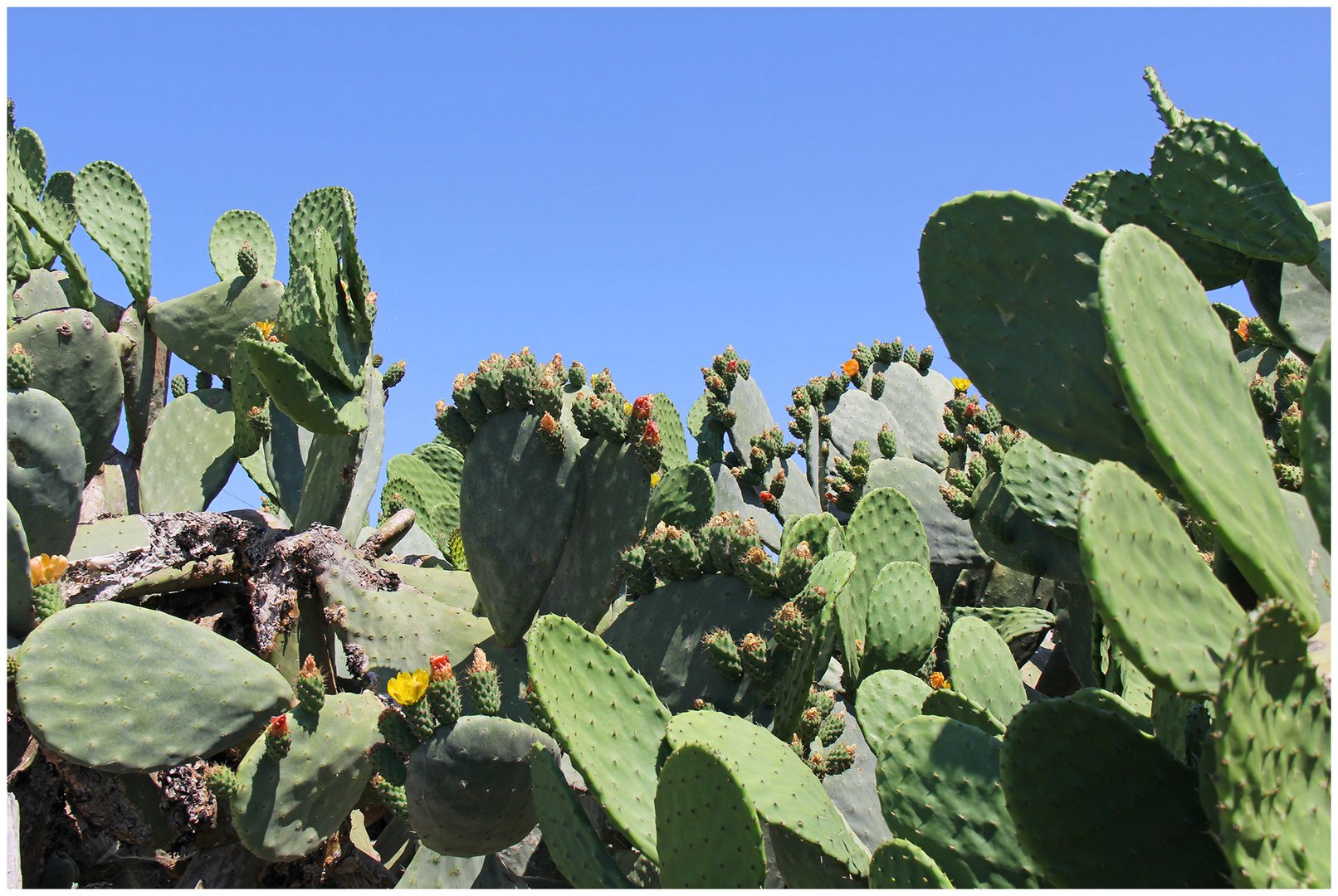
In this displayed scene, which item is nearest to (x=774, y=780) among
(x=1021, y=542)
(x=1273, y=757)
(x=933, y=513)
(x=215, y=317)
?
(x=1273, y=757)

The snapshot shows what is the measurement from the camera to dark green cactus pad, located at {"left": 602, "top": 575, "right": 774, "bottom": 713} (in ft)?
8.36

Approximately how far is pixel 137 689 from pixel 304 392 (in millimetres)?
1154

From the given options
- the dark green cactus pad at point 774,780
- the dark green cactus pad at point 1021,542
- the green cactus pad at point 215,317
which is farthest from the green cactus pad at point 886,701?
the green cactus pad at point 215,317

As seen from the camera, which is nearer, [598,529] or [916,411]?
[598,529]

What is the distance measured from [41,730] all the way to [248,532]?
958 millimetres

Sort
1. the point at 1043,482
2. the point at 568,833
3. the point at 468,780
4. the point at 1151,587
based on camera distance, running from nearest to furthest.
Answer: the point at 1151,587 → the point at 568,833 → the point at 468,780 → the point at 1043,482

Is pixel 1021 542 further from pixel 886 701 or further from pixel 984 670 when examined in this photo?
pixel 886 701

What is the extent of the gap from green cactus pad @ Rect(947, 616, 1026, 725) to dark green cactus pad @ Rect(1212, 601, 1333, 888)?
1305mm

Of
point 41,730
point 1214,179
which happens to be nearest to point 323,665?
point 41,730

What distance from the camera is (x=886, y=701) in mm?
2438

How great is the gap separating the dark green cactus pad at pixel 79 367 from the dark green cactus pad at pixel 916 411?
11.9 feet

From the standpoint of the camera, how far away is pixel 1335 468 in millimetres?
1299

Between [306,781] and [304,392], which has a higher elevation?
[304,392]

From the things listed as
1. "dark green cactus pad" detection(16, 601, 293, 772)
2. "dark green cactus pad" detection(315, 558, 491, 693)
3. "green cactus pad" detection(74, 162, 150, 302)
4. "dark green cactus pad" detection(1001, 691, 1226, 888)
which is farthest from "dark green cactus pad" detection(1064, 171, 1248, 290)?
"green cactus pad" detection(74, 162, 150, 302)
